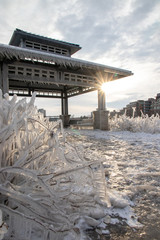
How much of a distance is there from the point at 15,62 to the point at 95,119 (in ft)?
15.2

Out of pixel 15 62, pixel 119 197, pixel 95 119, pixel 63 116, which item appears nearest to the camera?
pixel 119 197

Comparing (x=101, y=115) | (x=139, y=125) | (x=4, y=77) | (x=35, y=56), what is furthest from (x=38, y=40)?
(x=139, y=125)

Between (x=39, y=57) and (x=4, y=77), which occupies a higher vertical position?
(x=39, y=57)

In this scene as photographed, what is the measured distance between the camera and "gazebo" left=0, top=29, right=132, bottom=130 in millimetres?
5161

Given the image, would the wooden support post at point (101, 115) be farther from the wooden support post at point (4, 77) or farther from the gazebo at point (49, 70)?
the wooden support post at point (4, 77)

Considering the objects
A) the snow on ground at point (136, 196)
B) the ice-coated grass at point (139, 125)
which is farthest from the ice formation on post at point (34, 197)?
the ice-coated grass at point (139, 125)

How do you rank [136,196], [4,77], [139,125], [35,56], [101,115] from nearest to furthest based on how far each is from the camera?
[136,196] → [35,56] → [4,77] → [139,125] → [101,115]

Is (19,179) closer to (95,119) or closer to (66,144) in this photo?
(66,144)

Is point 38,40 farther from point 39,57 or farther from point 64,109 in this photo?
point 64,109

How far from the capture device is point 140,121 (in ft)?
20.5

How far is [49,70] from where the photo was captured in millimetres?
6332

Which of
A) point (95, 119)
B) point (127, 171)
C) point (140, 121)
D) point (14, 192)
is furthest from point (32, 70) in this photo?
point (14, 192)

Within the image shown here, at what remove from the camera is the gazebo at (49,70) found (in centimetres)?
516

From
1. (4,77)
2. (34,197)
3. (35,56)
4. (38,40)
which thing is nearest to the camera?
(34,197)
